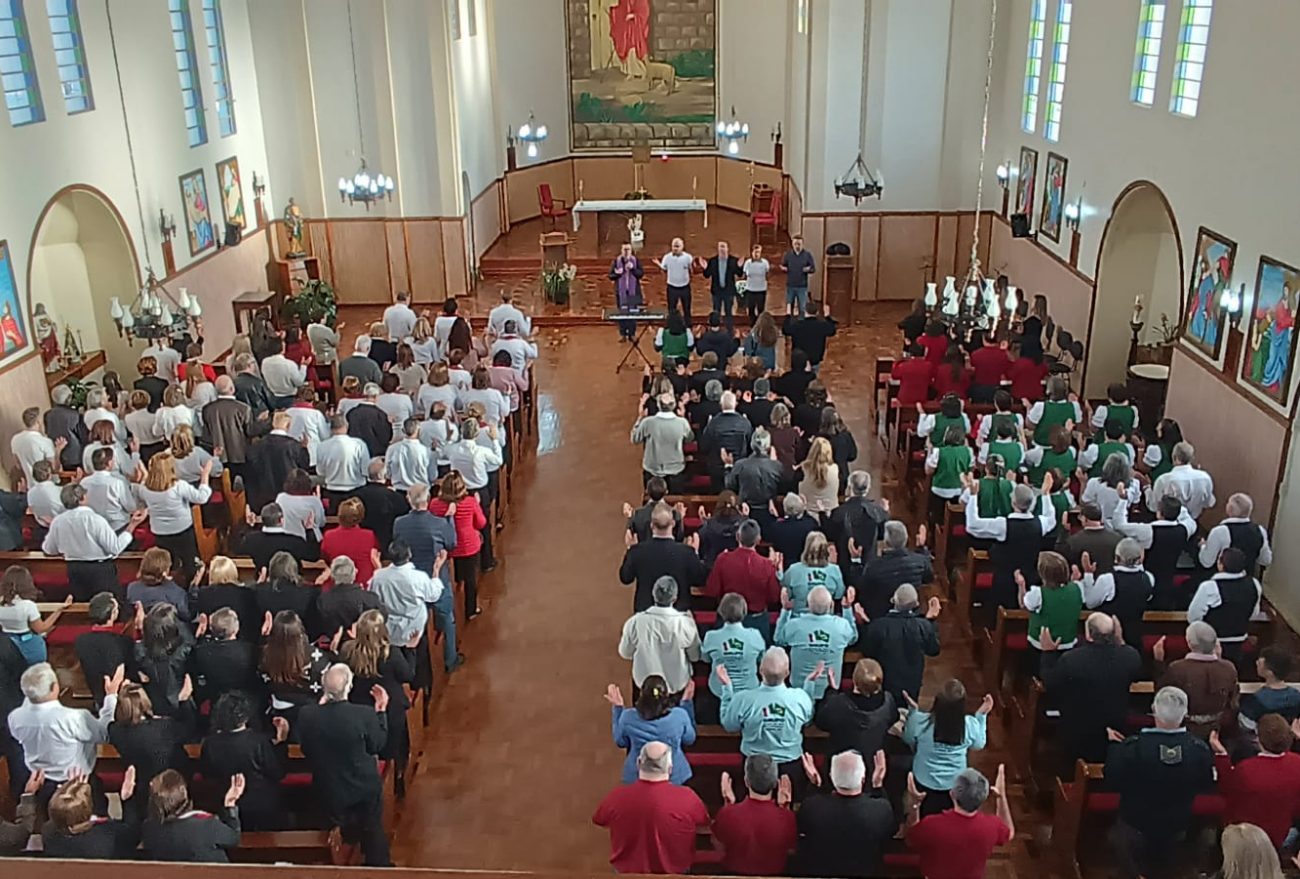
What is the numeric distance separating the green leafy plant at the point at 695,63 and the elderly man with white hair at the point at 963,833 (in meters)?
23.4

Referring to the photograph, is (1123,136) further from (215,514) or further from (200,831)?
(200,831)

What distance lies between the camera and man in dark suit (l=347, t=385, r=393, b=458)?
35.2 feet

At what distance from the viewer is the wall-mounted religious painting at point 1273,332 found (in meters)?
9.65

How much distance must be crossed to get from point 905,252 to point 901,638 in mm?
14720

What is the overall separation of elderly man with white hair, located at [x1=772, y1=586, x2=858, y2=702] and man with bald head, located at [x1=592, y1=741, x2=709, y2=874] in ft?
5.58

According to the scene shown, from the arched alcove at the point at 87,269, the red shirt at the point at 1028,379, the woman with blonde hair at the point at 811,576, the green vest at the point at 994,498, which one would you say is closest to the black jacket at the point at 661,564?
the woman with blonde hair at the point at 811,576

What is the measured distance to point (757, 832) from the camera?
5.16 metres

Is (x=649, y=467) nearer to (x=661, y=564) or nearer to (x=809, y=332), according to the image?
(x=661, y=564)

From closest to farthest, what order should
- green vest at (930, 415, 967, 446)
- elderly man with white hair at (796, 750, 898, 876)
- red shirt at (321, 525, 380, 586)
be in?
elderly man with white hair at (796, 750, 898, 876)
red shirt at (321, 525, 380, 586)
green vest at (930, 415, 967, 446)

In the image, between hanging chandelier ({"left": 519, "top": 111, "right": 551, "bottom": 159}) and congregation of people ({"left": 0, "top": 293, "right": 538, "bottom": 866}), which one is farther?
hanging chandelier ({"left": 519, "top": 111, "right": 551, "bottom": 159})

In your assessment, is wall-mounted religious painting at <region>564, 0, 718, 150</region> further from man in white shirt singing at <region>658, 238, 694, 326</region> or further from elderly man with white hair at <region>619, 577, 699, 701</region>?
elderly man with white hair at <region>619, 577, 699, 701</region>

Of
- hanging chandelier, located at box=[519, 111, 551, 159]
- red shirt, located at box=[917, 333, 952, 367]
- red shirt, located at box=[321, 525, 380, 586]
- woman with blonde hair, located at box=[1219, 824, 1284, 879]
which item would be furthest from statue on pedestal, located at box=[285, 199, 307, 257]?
woman with blonde hair, located at box=[1219, 824, 1284, 879]

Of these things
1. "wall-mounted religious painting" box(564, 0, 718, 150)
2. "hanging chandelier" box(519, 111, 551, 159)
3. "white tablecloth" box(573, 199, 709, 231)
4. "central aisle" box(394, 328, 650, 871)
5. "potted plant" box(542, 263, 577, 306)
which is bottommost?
"central aisle" box(394, 328, 650, 871)

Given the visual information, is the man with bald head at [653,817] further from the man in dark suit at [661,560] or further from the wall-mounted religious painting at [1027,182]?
the wall-mounted religious painting at [1027,182]
